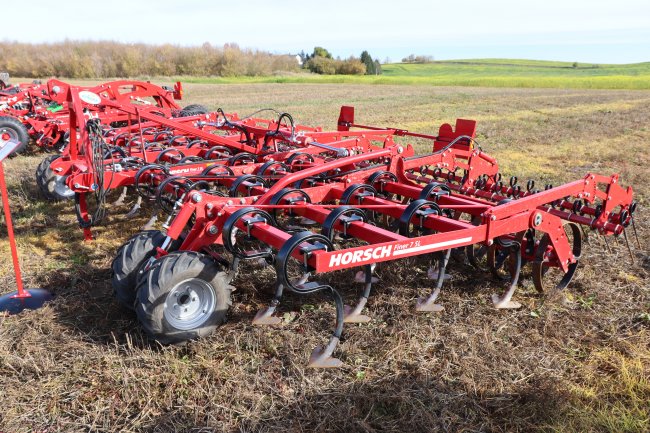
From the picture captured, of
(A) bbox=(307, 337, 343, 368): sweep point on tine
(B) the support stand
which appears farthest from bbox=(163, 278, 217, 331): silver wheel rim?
(B) the support stand

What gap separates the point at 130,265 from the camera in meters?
3.55

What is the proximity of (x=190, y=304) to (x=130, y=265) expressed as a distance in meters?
0.61

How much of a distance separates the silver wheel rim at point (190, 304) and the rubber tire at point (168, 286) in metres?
0.04

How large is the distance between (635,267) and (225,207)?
4025 mm

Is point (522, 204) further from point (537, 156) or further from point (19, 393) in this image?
point (537, 156)

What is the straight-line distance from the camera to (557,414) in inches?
108

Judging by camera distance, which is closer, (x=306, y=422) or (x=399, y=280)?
(x=306, y=422)

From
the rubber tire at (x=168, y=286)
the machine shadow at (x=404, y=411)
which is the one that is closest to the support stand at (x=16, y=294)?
the rubber tire at (x=168, y=286)

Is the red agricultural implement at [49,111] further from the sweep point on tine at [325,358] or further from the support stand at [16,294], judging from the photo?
the sweep point on tine at [325,358]

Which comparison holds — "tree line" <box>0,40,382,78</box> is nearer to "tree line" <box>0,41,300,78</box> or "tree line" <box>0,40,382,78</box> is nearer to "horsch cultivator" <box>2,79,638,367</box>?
"tree line" <box>0,41,300,78</box>

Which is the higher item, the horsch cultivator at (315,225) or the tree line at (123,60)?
the tree line at (123,60)

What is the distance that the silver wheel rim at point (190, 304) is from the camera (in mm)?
3204

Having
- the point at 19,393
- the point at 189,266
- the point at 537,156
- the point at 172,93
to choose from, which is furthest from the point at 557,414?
the point at 172,93

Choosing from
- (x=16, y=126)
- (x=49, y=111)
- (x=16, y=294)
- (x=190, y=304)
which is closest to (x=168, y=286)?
(x=190, y=304)
